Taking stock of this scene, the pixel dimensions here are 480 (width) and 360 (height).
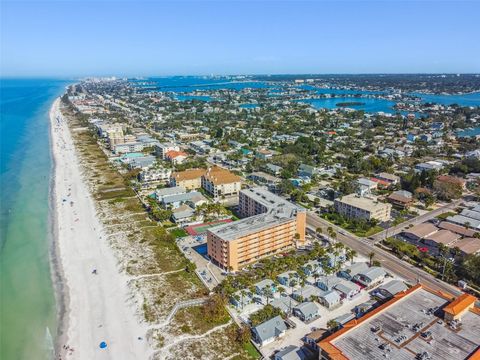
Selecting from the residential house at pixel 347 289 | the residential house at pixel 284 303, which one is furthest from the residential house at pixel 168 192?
the residential house at pixel 347 289

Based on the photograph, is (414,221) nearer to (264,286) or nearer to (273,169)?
(264,286)

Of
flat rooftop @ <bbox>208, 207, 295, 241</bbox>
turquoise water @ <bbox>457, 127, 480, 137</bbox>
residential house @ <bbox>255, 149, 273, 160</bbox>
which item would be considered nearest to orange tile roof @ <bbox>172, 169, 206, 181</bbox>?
residential house @ <bbox>255, 149, 273, 160</bbox>

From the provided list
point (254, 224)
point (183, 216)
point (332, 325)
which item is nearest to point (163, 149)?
point (183, 216)

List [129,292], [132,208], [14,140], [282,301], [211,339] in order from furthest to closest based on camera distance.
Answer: [14,140], [132,208], [129,292], [282,301], [211,339]

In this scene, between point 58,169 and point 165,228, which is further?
point 58,169

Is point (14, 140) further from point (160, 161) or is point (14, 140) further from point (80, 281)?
point (80, 281)

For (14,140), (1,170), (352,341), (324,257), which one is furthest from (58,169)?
(352,341)
